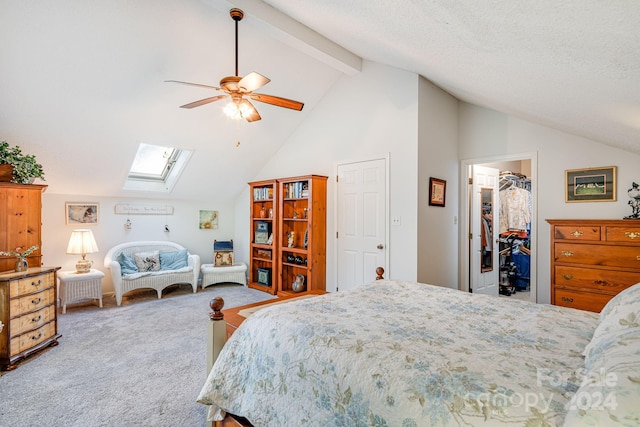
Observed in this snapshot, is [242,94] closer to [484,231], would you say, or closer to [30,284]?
[30,284]

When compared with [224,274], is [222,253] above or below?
above

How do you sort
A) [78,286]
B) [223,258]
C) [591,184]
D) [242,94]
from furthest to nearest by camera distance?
[223,258]
[78,286]
[591,184]
[242,94]

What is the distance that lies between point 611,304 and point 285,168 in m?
4.73

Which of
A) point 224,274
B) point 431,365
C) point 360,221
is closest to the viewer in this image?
point 431,365

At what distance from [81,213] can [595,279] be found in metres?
6.58

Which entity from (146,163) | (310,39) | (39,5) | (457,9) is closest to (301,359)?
(457,9)

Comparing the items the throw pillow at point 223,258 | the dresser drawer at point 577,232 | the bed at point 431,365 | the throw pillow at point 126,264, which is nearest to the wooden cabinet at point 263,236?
the throw pillow at point 223,258

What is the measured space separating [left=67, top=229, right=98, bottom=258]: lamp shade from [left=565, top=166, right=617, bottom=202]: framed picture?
20.0ft

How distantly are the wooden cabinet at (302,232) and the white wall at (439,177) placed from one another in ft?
5.02

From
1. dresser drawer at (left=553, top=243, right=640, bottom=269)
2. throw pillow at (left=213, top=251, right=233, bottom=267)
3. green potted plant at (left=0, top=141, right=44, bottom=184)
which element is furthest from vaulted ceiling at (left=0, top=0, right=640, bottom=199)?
throw pillow at (left=213, top=251, right=233, bottom=267)

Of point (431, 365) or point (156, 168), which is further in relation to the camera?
point (156, 168)

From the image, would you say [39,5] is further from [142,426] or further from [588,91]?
[588,91]

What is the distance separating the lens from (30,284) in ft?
9.70

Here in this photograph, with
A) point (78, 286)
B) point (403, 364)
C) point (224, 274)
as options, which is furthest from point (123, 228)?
point (403, 364)
